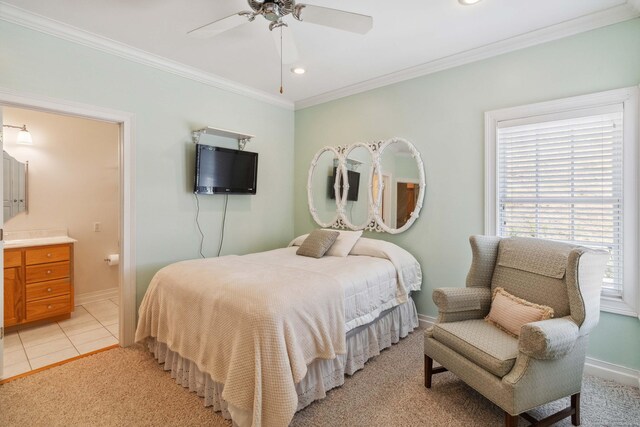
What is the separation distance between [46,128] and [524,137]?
5.21m

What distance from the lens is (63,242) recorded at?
11.3ft

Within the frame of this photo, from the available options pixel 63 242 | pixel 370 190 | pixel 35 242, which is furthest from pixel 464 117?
pixel 35 242

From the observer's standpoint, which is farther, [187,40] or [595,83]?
[187,40]

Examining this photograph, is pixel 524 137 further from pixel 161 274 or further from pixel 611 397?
pixel 161 274

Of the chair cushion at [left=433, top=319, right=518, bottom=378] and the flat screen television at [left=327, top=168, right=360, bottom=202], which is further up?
the flat screen television at [left=327, top=168, right=360, bottom=202]

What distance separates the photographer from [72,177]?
3.96 m

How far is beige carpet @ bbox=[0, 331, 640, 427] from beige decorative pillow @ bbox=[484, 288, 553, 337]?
526 mm

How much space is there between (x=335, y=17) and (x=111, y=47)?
215 centimetres

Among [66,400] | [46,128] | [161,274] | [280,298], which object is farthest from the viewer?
[46,128]

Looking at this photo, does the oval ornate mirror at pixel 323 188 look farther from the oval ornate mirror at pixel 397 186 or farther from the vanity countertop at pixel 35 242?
the vanity countertop at pixel 35 242

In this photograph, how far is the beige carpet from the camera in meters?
1.88

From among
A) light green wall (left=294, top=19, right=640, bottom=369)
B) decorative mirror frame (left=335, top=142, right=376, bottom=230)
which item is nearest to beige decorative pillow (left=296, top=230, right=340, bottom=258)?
decorative mirror frame (left=335, top=142, right=376, bottom=230)

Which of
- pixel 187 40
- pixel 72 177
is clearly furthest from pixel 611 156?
pixel 72 177

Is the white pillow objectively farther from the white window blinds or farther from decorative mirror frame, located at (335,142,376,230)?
the white window blinds
